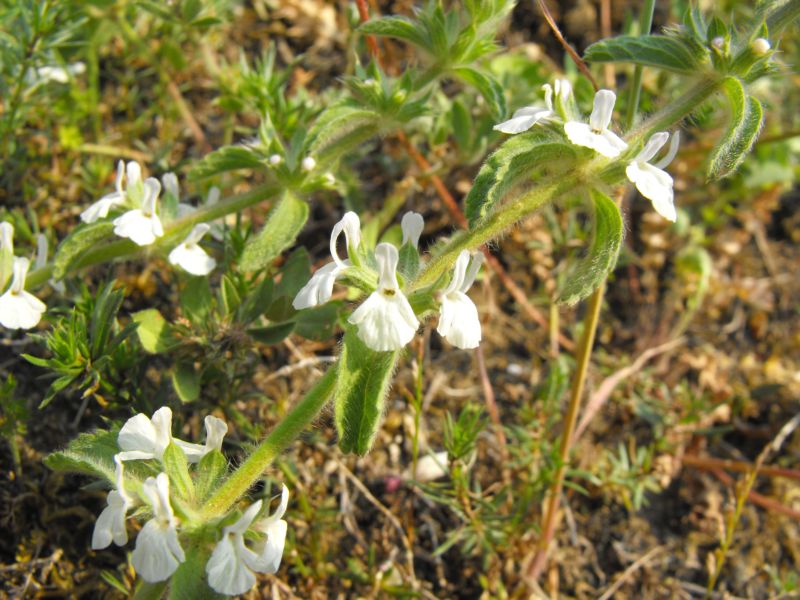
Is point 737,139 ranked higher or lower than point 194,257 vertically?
higher

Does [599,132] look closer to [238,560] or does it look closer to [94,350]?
[238,560]

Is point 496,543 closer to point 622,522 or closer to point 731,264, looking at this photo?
point 622,522

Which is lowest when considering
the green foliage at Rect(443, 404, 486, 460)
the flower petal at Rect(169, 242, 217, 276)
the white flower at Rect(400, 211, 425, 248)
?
the green foliage at Rect(443, 404, 486, 460)

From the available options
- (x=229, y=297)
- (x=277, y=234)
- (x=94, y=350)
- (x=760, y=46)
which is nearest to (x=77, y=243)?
(x=94, y=350)

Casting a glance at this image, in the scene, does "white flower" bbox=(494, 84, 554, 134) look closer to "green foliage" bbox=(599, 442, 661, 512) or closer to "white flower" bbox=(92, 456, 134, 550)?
"white flower" bbox=(92, 456, 134, 550)

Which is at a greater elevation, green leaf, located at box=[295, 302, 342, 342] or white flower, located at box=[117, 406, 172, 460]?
white flower, located at box=[117, 406, 172, 460]

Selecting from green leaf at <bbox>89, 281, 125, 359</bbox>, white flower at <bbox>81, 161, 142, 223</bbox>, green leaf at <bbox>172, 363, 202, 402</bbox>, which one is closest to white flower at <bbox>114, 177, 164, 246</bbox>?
white flower at <bbox>81, 161, 142, 223</bbox>
